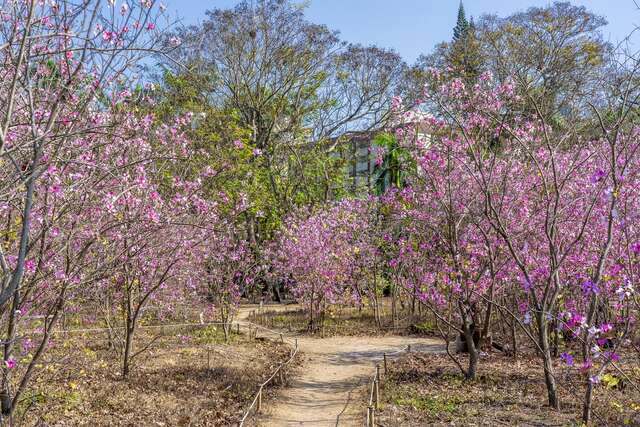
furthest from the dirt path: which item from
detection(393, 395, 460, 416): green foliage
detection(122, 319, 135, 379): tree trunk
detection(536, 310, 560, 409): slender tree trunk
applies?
detection(122, 319, 135, 379): tree trunk

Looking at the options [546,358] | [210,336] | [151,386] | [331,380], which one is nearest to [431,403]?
[546,358]

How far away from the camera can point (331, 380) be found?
38.9 feet

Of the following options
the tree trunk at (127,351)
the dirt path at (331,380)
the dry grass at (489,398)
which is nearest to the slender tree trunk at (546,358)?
the dry grass at (489,398)

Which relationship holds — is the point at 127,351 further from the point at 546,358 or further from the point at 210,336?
the point at 546,358

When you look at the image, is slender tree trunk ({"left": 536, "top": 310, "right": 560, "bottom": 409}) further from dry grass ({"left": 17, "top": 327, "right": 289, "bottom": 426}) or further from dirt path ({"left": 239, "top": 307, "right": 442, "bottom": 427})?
dry grass ({"left": 17, "top": 327, "right": 289, "bottom": 426})

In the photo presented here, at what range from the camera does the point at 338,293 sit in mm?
19797

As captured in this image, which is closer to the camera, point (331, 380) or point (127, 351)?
point (127, 351)

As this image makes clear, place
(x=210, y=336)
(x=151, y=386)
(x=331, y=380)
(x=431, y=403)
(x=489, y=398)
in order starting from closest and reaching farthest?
(x=431, y=403), (x=489, y=398), (x=151, y=386), (x=331, y=380), (x=210, y=336)

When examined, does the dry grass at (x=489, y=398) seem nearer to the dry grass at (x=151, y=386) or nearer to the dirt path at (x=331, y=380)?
the dirt path at (x=331, y=380)

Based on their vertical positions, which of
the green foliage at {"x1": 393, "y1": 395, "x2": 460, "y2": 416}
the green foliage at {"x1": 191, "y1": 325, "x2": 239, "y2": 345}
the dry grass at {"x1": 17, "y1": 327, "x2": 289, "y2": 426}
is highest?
the green foliage at {"x1": 191, "y1": 325, "x2": 239, "y2": 345}

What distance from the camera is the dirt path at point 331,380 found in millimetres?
9037

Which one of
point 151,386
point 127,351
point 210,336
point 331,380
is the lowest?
point 331,380

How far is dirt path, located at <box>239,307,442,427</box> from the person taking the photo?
9037mm

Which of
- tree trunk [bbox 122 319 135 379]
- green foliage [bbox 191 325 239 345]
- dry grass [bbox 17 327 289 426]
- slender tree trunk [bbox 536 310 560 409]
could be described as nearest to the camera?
slender tree trunk [bbox 536 310 560 409]
